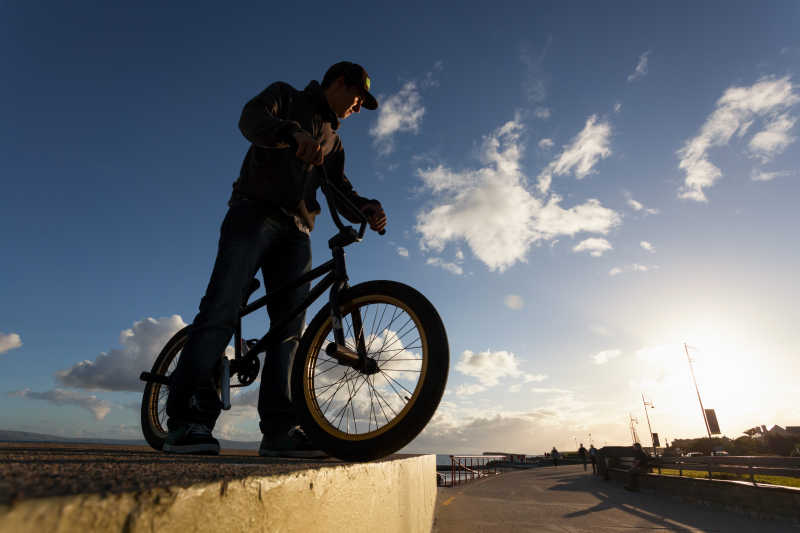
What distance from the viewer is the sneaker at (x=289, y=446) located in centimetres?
254

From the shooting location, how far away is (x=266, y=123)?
2.46 m

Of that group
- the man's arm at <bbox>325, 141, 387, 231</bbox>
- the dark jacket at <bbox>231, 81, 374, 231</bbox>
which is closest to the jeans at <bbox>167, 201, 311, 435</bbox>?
the dark jacket at <bbox>231, 81, 374, 231</bbox>

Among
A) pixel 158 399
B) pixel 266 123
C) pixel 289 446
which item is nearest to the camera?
pixel 266 123

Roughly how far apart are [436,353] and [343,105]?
6.91 ft

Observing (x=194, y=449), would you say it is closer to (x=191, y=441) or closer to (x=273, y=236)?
(x=191, y=441)

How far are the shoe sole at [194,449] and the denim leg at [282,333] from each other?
533 millimetres

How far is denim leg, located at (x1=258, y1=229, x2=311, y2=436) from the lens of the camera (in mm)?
2762

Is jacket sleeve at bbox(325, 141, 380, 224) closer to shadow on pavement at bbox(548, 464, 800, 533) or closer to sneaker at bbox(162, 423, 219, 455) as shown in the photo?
sneaker at bbox(162, 423, 219, 455)

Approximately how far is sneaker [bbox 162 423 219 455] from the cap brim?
2.58 metres

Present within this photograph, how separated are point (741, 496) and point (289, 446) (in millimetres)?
10756

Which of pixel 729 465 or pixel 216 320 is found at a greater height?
pixel 216 320

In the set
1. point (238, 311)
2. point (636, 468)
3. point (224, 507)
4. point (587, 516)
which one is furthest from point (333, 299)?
point (636, 468)

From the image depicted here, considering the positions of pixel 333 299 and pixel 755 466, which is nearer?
pixel 333 299

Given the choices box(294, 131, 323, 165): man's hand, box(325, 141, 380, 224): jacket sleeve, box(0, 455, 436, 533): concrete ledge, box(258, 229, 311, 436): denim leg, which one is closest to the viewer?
box(0, 455, 436, 533): concrete ledge
